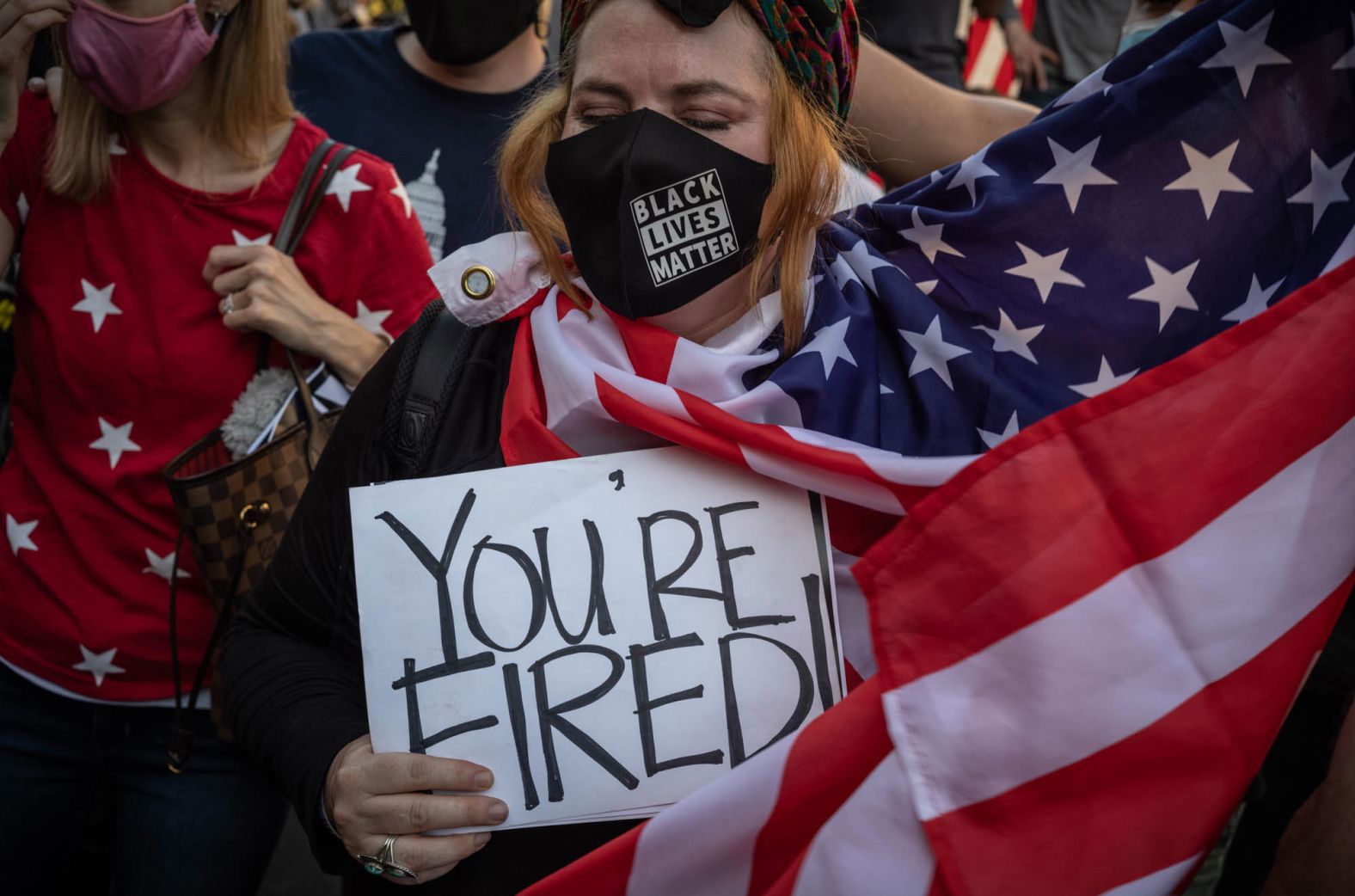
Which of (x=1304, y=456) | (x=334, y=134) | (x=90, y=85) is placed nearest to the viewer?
(x=1304, y=456)

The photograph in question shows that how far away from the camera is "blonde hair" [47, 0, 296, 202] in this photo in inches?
82.8

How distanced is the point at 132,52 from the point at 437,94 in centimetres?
105

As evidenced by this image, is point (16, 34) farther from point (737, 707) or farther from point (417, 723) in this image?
point (737, 707)

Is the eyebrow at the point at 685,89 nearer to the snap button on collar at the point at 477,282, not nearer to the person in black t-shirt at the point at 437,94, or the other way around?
the snap button on collar at the point at 477,282

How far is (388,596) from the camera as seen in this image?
153cm

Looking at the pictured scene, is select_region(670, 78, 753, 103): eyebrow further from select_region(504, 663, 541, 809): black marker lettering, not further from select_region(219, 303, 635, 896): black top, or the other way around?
select_region(504, 663, 541, 809): black marker lettering

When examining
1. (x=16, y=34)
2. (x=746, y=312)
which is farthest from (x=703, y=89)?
(x=16, y=34)

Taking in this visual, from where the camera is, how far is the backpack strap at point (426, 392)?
167 cm

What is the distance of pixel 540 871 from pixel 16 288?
1.52 m

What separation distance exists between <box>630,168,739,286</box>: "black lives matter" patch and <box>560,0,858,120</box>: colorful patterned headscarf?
0.22m

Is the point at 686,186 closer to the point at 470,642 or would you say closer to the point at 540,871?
the point at 470,642

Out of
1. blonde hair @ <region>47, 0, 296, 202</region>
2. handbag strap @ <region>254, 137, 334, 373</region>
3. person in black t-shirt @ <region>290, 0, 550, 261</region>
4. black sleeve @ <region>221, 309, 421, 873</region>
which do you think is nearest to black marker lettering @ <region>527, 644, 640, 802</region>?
black sleeve @ <region>221, 309, 421, 873</region>

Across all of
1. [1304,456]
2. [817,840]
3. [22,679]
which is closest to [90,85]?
[22,679]

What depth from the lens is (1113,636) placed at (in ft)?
4.27
